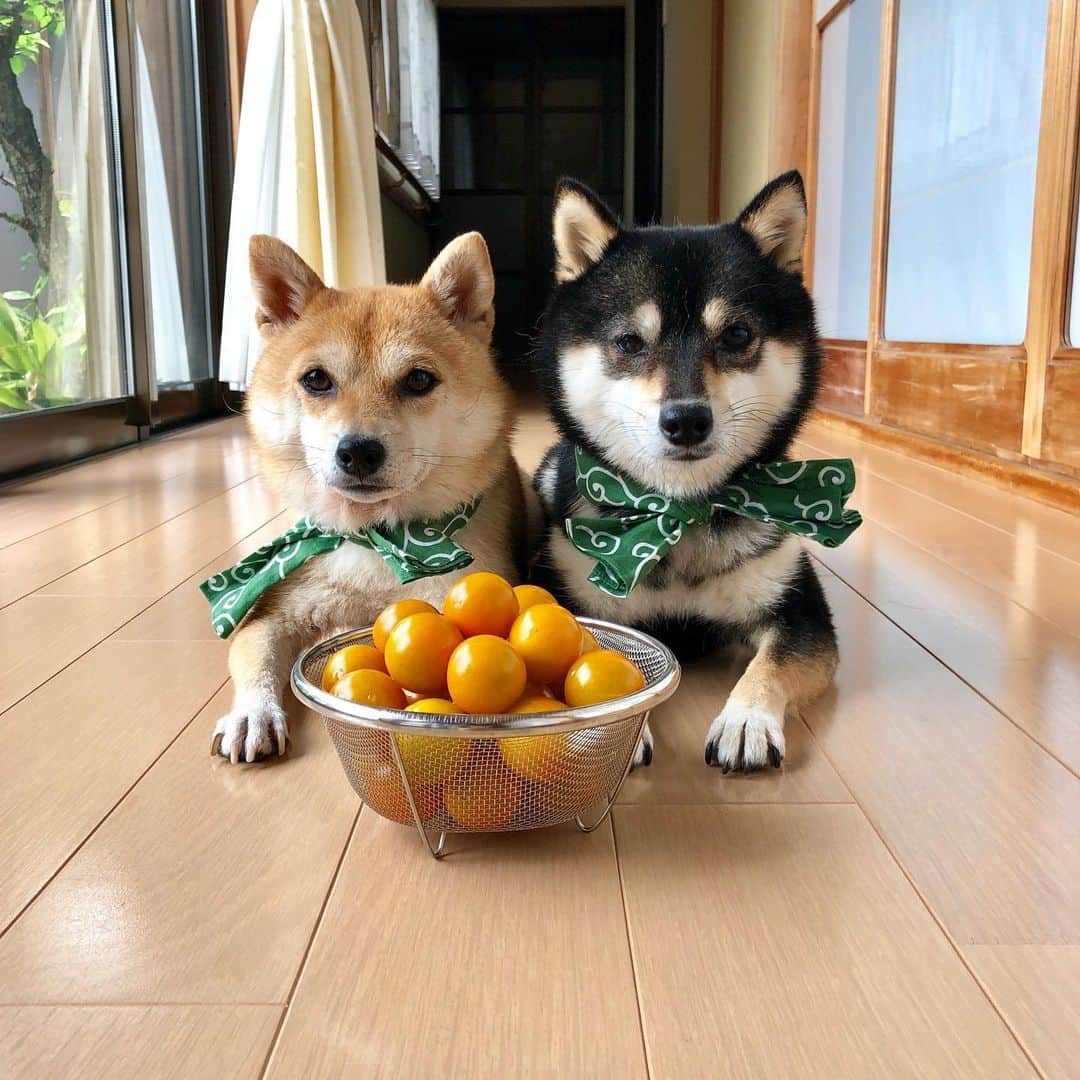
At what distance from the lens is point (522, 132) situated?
9.47 metres

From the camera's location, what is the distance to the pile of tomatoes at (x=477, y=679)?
970 millimetres

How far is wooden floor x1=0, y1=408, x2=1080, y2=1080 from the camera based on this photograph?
29.3 inches

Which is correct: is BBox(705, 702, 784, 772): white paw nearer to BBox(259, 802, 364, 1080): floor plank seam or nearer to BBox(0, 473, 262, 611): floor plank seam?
BBox(259, 802, 364, 1080): floor plank seam

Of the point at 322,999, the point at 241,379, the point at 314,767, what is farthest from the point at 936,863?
the point at 241,379

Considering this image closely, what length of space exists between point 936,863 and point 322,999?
574 millimetres

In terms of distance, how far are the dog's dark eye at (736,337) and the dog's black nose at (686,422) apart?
0.40 feet

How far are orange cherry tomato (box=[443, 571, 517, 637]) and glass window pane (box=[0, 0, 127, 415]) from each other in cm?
239

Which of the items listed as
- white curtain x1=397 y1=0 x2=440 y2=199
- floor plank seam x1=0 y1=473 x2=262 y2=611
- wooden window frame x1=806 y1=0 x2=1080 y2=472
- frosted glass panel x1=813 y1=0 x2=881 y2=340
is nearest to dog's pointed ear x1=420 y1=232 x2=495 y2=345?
floor plank seam x1=0 y1=473 x2=262 y2=611

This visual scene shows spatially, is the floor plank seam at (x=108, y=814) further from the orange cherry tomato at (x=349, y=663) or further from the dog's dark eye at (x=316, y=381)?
the dog's dark eye at (x=316, y=381)

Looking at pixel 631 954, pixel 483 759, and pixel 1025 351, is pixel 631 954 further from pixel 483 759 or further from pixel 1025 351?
pixel 1025 351

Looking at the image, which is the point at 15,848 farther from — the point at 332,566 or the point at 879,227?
the point at 879,227

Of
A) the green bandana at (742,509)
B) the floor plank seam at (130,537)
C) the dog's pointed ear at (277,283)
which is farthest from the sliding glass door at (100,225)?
the green bandana at (742,509)

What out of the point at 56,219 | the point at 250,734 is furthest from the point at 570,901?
the point at 56,219

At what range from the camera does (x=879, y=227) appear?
4.08m
